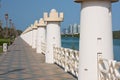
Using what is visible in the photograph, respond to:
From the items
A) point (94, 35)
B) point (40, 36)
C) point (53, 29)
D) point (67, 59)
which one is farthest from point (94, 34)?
point (40, 36)

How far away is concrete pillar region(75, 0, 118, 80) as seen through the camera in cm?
768

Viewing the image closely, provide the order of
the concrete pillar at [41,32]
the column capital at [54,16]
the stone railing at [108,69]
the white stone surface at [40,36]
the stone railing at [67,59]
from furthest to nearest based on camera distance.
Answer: the white stone surface at [40,36] < the concrete pillar at [41,32] < the column capital at [54,16] < the stone railing at [67,59] < the stone railing at [108,69]

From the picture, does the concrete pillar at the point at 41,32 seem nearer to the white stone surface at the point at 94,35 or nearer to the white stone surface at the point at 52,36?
the white stone surface at the point at 52,36

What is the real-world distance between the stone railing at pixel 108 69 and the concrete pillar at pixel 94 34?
0.16m

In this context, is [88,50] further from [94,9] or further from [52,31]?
[52,31]

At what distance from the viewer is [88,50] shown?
7820 mm

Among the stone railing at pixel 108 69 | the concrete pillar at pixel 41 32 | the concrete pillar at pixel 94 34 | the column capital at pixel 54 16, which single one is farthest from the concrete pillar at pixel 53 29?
the stone railing at pixel 108 69

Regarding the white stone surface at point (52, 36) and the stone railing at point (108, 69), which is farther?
the white stone surface at point (52, 36)

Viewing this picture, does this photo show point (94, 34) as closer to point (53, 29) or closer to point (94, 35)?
point (94, 35)

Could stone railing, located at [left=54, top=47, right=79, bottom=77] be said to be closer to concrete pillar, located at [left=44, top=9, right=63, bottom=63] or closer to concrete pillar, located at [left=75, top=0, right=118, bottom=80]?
concrete pillar, located at [left=44, top=9, right=63, bottom=63]

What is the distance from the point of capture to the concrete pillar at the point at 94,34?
25.2 ft

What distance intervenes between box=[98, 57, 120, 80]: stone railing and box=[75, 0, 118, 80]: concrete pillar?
6.1 inches

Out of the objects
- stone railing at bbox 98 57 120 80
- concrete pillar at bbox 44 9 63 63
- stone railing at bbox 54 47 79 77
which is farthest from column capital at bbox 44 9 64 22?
stone railing at bbox 98 57 120 80

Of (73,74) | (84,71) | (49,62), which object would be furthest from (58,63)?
(84,71)
